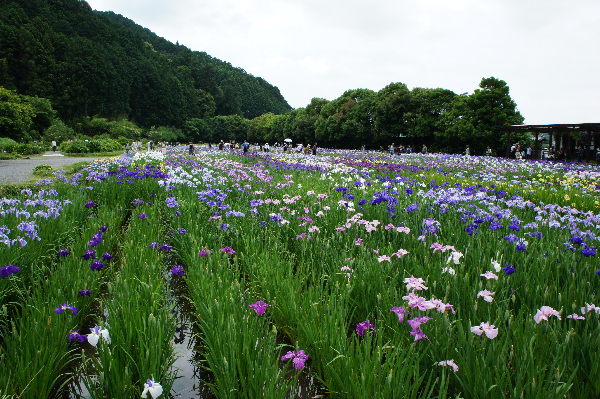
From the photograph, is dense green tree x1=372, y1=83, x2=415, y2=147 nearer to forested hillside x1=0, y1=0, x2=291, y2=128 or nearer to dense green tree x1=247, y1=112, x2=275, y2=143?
dense green tree x1=247, y1=112, x2=275, y2=143

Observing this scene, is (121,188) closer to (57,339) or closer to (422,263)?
(57,339)

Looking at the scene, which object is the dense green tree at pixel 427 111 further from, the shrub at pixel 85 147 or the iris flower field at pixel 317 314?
the iris flower field at pixel 317 314

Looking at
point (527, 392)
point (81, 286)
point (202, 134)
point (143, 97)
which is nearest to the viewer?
point (527, 392)

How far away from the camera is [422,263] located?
3.11 metres

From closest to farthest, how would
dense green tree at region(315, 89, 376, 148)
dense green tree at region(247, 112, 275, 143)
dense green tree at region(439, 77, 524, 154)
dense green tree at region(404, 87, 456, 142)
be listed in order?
1. dense green tree at region(439, 77, 524, 154)
2. dense green tree at region(404, 87, 456, 142)
3. dense green tree at region(315, 89, 376, 148)
4. dense green tree at region(247, 112, 275, 143)

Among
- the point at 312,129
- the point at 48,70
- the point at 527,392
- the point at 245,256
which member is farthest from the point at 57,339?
the point at 48,70

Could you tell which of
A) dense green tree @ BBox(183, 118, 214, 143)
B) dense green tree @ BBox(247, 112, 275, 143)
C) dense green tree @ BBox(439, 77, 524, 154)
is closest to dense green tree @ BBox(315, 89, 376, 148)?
dense green tree @ BBox(439, 77, 524, 154)

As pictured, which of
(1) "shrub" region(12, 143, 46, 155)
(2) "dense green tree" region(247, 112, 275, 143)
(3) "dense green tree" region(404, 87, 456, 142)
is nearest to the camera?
(1) "shrub" region(12, 143, 46, 155)

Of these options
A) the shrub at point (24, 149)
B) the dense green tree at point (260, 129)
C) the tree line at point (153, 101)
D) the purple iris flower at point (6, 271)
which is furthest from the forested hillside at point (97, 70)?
the purple iris flower at point (6, 271)

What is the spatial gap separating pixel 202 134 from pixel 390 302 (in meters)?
99.4

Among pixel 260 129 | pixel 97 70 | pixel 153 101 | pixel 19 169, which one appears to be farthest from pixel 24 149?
pixel 153 101

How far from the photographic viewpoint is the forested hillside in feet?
184

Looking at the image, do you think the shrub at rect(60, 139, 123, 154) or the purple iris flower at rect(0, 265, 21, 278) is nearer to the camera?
the purple iris flower at rect(0, 265, 21, 278)

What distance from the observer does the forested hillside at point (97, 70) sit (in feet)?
184
